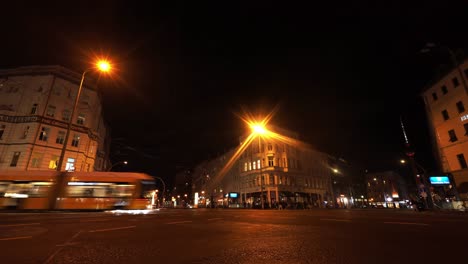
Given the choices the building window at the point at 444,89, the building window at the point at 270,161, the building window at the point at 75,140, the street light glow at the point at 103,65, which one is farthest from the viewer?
the building window at the point at 270,161

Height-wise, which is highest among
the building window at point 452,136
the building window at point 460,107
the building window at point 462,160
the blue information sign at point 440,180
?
the building window at point 460,107

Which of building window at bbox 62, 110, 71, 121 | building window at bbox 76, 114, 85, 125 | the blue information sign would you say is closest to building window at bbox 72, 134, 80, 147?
building window at bbox 76, 114, 85, 125

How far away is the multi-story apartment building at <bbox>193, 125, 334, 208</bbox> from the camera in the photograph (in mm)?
51844

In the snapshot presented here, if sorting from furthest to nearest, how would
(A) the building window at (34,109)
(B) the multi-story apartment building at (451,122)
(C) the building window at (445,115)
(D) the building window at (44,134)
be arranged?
(C) the building window at (445,115), (A) the building window at (34,109), (D) the building window at (44,134), (B) the multi-story apartment building at (451,122)

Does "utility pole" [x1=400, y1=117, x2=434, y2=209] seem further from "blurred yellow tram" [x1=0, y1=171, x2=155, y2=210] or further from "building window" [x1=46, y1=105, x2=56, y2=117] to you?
"building window" [x1=46, y1=105, x2=56, y2=117]

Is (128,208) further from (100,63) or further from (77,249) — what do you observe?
(77,249)

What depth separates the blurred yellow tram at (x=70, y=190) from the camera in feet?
58.8

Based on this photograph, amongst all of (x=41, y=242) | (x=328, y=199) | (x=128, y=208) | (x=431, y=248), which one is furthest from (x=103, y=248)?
(x=328, y=199)

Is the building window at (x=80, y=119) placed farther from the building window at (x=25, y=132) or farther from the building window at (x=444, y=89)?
the building window at (x=444, y=89)

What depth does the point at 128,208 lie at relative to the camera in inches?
758

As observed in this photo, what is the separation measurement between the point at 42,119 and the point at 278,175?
142ft

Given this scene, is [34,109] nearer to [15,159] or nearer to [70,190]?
[15,159]

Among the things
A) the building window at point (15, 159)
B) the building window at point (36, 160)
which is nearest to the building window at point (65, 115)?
the building window at point (36, 160)

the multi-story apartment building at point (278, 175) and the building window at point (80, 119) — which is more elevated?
the building window at point (80, 119)
